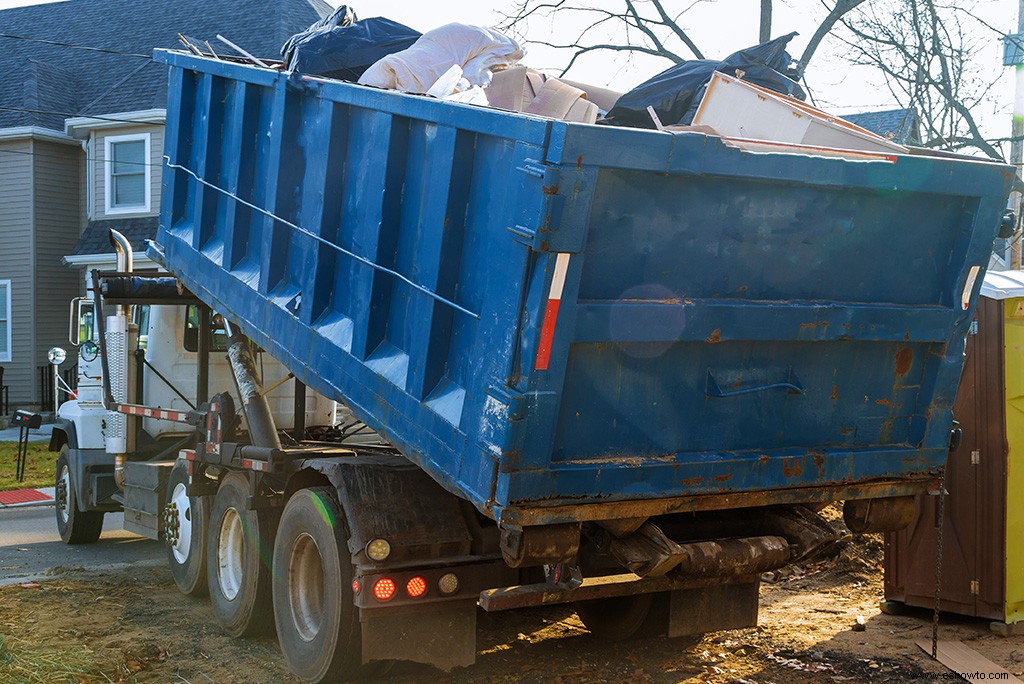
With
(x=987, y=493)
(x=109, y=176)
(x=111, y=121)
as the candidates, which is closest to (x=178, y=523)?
(x=987, y=493)

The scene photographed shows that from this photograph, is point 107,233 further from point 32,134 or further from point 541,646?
point 541,646

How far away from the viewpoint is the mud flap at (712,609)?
6.15m

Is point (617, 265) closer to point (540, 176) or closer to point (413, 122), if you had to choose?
point (540, 176)

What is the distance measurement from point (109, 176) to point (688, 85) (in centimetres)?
1761

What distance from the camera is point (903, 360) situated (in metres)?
5.32

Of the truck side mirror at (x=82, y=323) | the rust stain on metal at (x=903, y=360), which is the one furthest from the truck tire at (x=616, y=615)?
the truck side mirror at (x=82, y=323)

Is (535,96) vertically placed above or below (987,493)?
above

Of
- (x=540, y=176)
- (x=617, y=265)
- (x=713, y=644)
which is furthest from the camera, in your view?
(x=713, y=644)

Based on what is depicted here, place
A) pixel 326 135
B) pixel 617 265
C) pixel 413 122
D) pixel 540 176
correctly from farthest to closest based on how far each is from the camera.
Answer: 1. pixel 326 135
2. pixel 413 122
3. pixel 617 265
4. pixel 540 176

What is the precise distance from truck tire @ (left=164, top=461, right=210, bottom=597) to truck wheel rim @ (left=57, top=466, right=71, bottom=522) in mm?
2285

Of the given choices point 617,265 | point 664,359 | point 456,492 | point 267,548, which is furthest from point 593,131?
point 267,548

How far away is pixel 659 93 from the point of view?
6445mm

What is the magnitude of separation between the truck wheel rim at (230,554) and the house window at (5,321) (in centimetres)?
1782

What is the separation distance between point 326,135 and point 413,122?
0.79 metres
